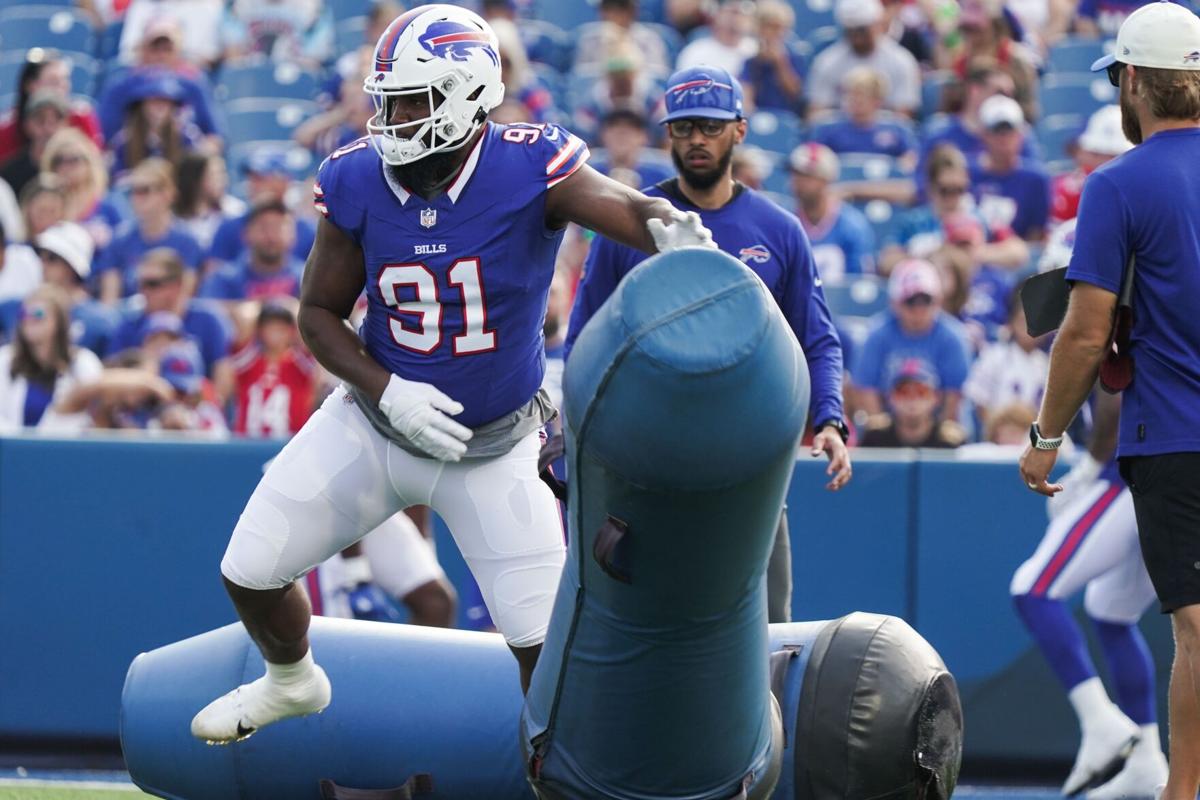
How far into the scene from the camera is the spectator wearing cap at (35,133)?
9.82 metres

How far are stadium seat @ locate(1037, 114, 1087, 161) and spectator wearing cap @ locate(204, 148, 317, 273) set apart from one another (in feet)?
13.6

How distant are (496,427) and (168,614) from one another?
2.68 meters

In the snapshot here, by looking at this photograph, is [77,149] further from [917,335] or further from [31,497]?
[917,335]

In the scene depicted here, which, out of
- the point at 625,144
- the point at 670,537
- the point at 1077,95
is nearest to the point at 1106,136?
the point at 625,144

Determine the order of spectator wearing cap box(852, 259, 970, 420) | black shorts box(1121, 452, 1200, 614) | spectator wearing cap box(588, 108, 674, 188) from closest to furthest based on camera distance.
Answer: black shorts box(1121, 452, 1200, 614), spectator wearing cap box(852, 259, 970, 420), spectator wearing cap box(588, 108, 674, 188)

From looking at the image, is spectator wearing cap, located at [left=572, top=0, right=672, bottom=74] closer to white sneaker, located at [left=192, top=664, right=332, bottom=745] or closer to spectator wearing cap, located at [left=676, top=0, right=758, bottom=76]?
spectator wearing cap, located at [left=676, top=0, right=758, bottom=76]

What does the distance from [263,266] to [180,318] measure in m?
0.66

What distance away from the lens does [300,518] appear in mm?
4160

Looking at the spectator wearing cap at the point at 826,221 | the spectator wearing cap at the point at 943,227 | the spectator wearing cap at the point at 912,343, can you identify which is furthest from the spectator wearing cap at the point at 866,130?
the spectator wearing cap at the point at 912,343

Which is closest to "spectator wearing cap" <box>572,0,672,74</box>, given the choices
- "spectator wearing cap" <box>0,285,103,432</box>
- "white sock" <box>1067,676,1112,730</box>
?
"spectator wearing cap" <box>0,285,103,432</box>

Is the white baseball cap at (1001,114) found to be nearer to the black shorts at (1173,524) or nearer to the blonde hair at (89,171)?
the blonde hair at (89,171)

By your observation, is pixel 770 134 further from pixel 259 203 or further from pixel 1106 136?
pixel 259 203

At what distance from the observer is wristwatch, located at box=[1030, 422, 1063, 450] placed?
4.24m

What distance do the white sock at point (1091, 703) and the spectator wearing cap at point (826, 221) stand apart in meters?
3.42
